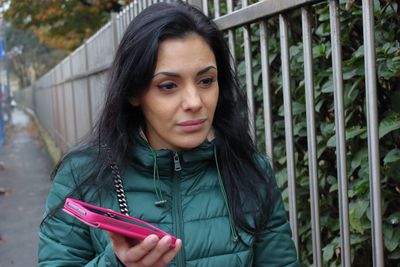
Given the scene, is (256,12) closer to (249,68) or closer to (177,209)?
(249,68)

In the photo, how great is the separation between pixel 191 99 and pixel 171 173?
0.74 feet

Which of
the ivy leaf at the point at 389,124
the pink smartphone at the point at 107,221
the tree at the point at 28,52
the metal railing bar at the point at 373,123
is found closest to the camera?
the pink smartphone at the point at 107,221

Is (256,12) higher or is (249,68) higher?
(256,12)

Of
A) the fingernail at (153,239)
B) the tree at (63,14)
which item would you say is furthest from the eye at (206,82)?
the tree at (63,14)

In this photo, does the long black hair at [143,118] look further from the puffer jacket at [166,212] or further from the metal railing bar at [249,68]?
the metal railing bar at [249,68]

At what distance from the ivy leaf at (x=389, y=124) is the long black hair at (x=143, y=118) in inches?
16.2

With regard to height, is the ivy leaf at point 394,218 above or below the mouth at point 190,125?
below

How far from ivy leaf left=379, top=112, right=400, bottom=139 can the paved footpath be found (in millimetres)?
3774

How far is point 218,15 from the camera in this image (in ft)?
9.29

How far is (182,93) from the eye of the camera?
1.77m

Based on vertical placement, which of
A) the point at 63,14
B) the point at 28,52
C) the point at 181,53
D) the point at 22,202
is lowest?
the point at 22,202

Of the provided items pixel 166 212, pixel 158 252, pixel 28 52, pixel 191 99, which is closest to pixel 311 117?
pixel 191 99

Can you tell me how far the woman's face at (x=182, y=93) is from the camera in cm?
177

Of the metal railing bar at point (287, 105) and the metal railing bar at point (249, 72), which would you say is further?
the metal railing bar at point (249, 72)
